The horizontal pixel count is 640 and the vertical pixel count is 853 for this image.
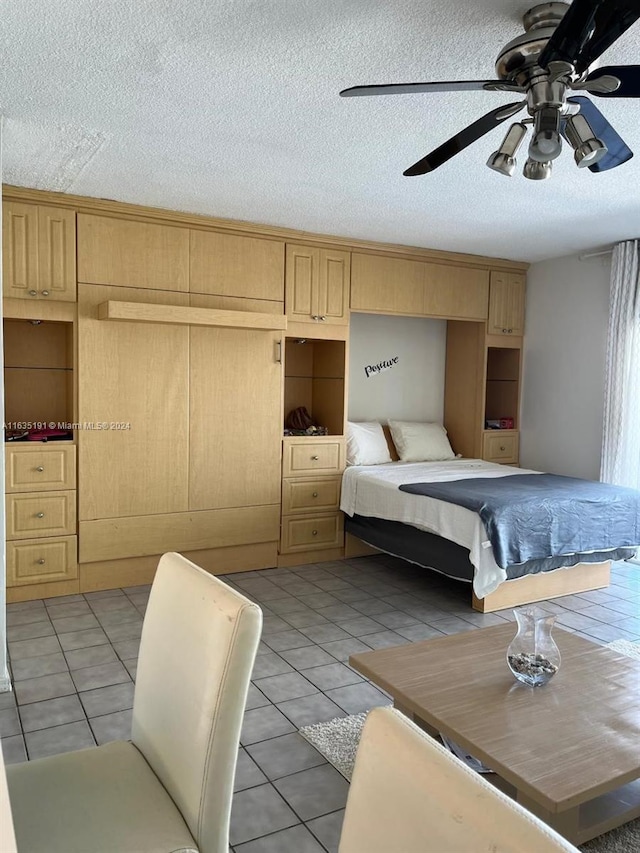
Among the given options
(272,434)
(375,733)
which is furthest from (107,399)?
(375,733)

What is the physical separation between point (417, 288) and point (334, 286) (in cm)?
78

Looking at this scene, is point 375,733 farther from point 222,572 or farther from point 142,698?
point 222,572

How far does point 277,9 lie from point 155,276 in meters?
2.47

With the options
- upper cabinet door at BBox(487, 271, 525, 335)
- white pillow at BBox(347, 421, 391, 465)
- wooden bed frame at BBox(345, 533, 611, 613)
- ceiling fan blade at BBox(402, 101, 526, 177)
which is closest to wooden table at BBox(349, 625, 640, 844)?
wooden bed frame at BBox(345, 533, 611, 613)

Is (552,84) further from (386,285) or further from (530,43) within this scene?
(386,285)

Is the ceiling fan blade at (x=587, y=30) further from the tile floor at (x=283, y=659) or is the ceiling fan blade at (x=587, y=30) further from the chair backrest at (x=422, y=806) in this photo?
the tile floor at (x=283, y=659)

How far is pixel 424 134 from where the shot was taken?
2.81 m

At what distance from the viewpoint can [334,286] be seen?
4.83 metres

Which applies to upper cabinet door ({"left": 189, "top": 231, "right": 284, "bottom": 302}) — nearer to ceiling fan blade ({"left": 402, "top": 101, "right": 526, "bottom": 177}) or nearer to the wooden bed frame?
ceiling fan blade ({"left": 402, "top": 101, "right": 526, "bottom": 177})

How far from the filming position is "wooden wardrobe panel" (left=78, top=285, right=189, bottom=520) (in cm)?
401

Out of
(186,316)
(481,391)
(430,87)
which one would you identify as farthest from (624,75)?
(481,391)

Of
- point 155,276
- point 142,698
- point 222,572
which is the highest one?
point 155,276

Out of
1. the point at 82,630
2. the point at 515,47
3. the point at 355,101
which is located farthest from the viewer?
the point at 82,630

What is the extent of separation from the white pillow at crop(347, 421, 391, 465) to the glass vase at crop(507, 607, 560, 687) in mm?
3006
